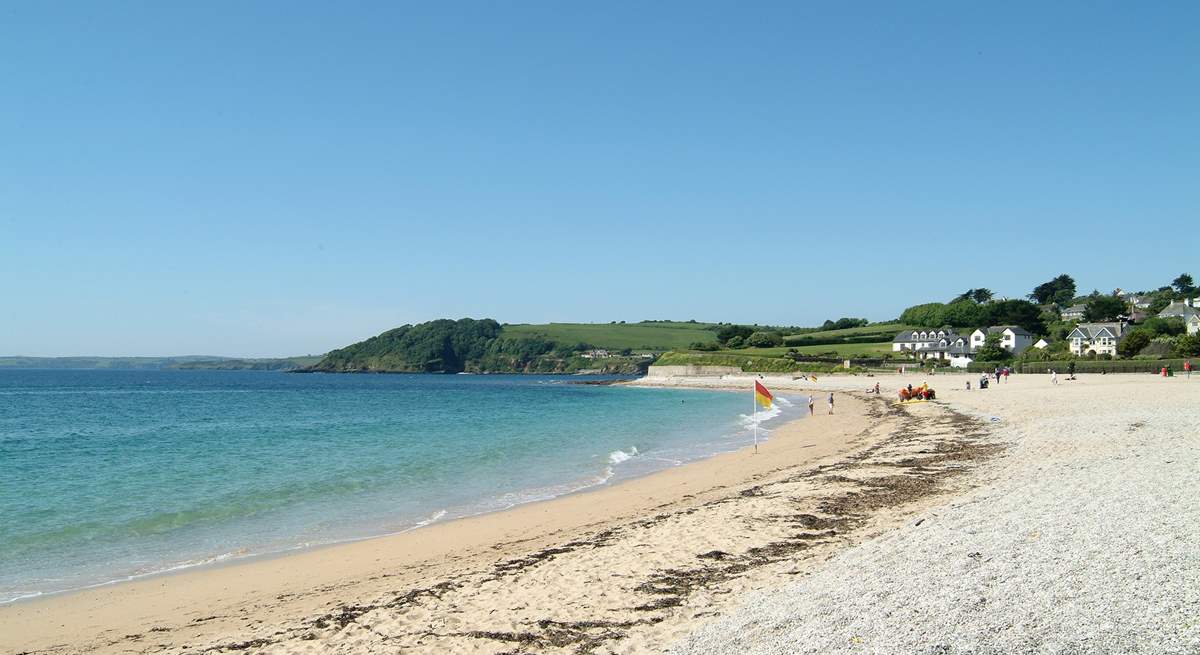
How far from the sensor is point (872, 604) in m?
6.82

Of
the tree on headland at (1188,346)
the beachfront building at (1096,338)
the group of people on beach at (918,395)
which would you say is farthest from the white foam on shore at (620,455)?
the beachfront building at (1096,338)

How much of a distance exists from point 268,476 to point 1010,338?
102 metres

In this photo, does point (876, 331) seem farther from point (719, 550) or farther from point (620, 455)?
point (719, 550)

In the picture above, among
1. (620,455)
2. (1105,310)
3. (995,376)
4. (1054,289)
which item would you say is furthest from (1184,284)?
(620,455)

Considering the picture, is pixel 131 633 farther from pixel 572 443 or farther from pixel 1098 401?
pixel 1098 401

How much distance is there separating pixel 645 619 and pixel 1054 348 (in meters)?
101

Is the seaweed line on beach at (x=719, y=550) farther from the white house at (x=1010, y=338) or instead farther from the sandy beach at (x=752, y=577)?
the white house at (x=1010, y=338)

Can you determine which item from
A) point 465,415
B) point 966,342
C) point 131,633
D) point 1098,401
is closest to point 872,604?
point 131,633

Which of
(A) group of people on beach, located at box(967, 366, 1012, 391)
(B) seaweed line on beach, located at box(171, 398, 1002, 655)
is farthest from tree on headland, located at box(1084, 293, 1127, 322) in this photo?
(B) seaweed line on beach, located at box(171, 398, 1002, 655)

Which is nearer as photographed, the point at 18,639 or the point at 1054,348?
the point at 18,639

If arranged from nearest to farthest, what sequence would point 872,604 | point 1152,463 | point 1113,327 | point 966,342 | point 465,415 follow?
point 872,604 < point 1152,463 < point 465,415 < point 1113,327 < point 966,342

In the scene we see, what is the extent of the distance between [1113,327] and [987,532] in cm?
9871

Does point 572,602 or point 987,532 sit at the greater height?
point 987,532

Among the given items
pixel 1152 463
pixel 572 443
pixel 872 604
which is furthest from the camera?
pixel 572 443
